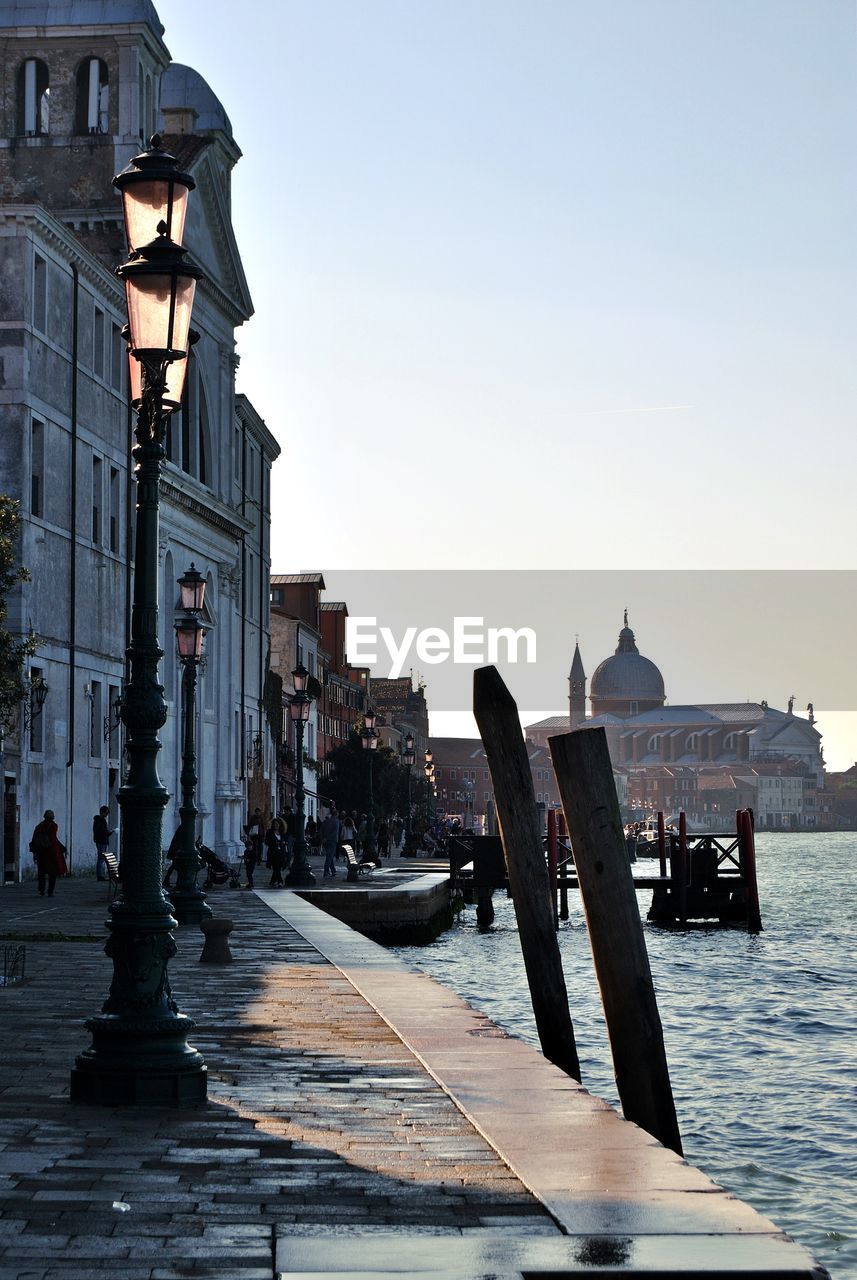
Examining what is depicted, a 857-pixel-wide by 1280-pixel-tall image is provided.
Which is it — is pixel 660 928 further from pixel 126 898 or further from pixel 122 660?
pixel 126 898

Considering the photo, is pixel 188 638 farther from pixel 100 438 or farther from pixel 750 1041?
pixel 100 438

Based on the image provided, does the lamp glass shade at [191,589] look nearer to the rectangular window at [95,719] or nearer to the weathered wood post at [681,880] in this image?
the rectangular window at [95,719]

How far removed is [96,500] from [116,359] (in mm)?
Result: 3921

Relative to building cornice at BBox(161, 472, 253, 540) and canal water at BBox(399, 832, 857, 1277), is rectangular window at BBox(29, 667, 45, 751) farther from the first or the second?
building cornice at BBox(161, 472, 253, 540)

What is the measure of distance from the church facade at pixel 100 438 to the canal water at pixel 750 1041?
9696 mm

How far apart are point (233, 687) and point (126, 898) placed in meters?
50.1

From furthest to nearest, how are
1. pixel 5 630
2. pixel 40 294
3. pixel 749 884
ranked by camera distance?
pixel 749 884 < pixel 40 294 < pixel 5 630

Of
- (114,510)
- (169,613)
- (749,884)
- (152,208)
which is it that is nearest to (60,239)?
(114,510)

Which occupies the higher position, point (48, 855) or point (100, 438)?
point (100, 438)

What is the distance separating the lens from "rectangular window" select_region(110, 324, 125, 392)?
147 ft

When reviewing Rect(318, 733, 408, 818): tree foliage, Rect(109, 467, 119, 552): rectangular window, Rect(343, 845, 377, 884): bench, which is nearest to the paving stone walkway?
Rect(343, 845, 377, 884): bench

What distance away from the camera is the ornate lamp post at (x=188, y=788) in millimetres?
23922

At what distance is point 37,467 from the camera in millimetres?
38906

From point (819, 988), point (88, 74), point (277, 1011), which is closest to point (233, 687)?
point (88, 74)
